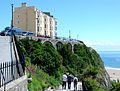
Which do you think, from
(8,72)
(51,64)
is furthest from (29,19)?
(8,72)

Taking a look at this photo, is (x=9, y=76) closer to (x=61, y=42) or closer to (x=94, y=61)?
(x=61, y=42)

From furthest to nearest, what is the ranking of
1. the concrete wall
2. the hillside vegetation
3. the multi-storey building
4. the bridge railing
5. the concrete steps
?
the multi-storey building, the hillside vegetation, the concrete steps, the bridge railing, the concrete wall

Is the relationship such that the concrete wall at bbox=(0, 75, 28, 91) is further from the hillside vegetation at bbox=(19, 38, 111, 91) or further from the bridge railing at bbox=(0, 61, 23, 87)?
the hillside vegetation at bbox=(19, 38, 111, 91)

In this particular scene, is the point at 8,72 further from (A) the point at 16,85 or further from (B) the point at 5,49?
(B) the point at 5,49

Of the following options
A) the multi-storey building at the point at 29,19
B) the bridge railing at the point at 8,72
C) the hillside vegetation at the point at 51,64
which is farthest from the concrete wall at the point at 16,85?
the multi-storey building at the point at 29,19

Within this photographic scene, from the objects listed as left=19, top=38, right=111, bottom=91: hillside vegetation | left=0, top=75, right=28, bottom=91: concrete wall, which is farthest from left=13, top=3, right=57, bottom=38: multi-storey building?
left=0, top=75, right=28, bottom=91: concrete wall

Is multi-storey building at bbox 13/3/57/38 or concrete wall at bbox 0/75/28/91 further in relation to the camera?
multi-storey building at bbox 13/3/57/38

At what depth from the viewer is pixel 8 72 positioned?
13.8 metres

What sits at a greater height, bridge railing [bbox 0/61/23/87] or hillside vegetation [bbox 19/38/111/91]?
bridge railing [bbox 0/61/23/87]

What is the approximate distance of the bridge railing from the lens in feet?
42.3

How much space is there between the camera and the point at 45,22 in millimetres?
92688

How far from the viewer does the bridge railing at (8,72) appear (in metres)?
12.9

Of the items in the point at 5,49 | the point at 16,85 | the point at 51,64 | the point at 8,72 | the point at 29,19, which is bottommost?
the point at 51,64

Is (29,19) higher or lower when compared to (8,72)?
higher
